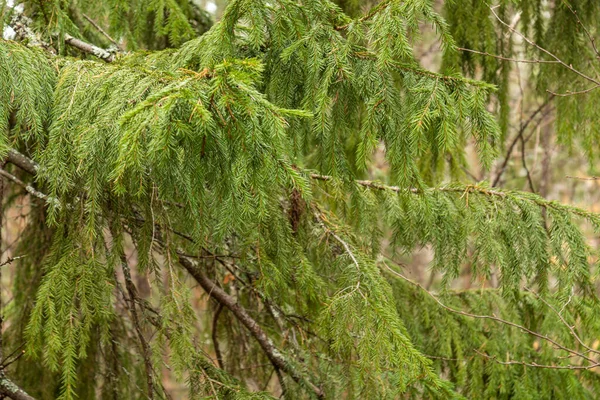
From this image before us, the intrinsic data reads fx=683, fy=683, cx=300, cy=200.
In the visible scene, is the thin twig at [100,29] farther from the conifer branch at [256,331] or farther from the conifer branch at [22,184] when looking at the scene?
the conifer branch at [256,331]

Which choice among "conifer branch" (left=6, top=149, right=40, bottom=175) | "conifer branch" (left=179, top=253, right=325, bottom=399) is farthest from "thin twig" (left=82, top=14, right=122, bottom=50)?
"conifer branch" (left=179, top=253, right=325, bottom=399)

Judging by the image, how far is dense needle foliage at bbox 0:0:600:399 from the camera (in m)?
1.81

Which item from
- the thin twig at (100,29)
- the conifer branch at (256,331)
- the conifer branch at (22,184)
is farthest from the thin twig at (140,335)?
the thin twig at (100,29)

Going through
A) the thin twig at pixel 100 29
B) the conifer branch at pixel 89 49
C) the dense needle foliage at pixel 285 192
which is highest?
the thin twig at pixel 100 29

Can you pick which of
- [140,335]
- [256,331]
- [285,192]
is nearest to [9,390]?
[140,335]

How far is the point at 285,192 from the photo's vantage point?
2.70 meters

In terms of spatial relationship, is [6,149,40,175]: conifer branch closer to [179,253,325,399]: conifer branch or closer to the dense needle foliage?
the dense needle foliage

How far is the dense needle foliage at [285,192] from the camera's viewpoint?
181 cm

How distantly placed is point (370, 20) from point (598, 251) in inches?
53.2

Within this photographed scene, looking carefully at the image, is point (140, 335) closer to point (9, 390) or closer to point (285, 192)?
point (9, 390)

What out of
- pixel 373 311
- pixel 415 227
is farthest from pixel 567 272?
pixel 373 311

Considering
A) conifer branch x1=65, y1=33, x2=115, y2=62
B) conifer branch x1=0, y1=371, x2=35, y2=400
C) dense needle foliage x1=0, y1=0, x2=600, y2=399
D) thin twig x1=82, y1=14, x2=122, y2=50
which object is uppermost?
thin twig x1=82, y1=14, x2=122, y2=50

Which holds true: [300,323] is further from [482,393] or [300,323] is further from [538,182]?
[538,182]

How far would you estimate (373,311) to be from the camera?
2.20m
